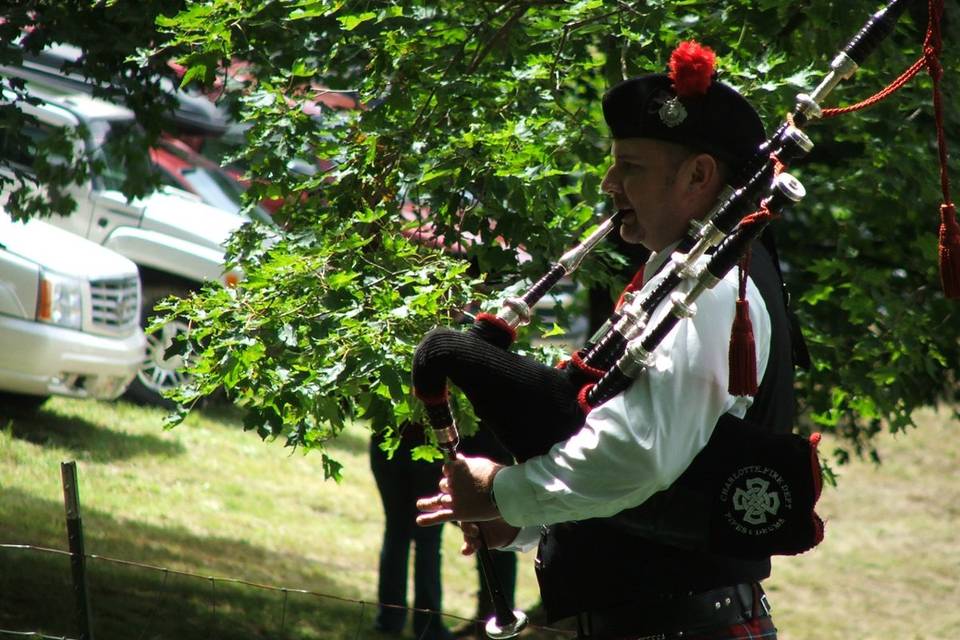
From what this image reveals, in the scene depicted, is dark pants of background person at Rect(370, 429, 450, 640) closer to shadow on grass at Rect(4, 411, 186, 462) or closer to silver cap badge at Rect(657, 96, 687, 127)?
shadow on grass at Rect(4, 411, 186, 462)

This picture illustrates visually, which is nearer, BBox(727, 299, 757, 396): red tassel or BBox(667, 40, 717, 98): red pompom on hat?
BBox(727, 299, 757, 396): red tassel

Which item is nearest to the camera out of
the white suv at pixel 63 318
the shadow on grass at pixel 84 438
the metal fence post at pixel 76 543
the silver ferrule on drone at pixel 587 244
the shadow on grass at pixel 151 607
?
the silver ferrule on drone at pixel 587 244

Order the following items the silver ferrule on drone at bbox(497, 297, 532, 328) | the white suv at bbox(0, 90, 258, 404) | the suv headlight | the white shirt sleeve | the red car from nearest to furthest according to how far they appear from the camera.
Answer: the white shirt sleeve, the silver ferrule on drone at bbox(497, 297, 532, 328), the suv headlight, the white suv at bbox(0, 90, 258, 404), the red car

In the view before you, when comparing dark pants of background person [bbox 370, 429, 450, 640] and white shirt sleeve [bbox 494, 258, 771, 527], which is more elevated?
white shirt sleeve [bbox 494, 258, 771, 527]

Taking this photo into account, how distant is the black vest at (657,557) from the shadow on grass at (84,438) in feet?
20.7

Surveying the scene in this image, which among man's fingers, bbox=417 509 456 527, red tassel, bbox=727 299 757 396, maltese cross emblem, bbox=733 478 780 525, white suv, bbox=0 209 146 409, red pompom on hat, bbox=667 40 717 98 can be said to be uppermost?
red pompom on hat, bbox=667 40 717 98

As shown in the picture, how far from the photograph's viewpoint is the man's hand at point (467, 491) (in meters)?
2.54

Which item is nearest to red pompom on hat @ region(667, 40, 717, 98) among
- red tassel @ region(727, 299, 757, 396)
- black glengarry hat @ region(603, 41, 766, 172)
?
black glengarry hat @ region(603, 41, 766, 172)

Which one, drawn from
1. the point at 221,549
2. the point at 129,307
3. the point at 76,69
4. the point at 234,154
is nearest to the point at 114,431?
the point at 129,307

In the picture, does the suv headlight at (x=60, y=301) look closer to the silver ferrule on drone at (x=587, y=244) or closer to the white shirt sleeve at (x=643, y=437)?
the silver ferrule on drone at (x=587, y=244)

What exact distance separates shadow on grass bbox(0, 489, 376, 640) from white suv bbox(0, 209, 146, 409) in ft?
2.92

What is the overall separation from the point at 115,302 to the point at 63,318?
590 mm

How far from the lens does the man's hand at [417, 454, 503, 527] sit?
2.54 metres

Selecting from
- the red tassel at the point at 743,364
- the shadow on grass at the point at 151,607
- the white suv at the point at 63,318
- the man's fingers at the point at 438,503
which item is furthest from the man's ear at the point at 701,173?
the white suv at the point at 63,318
